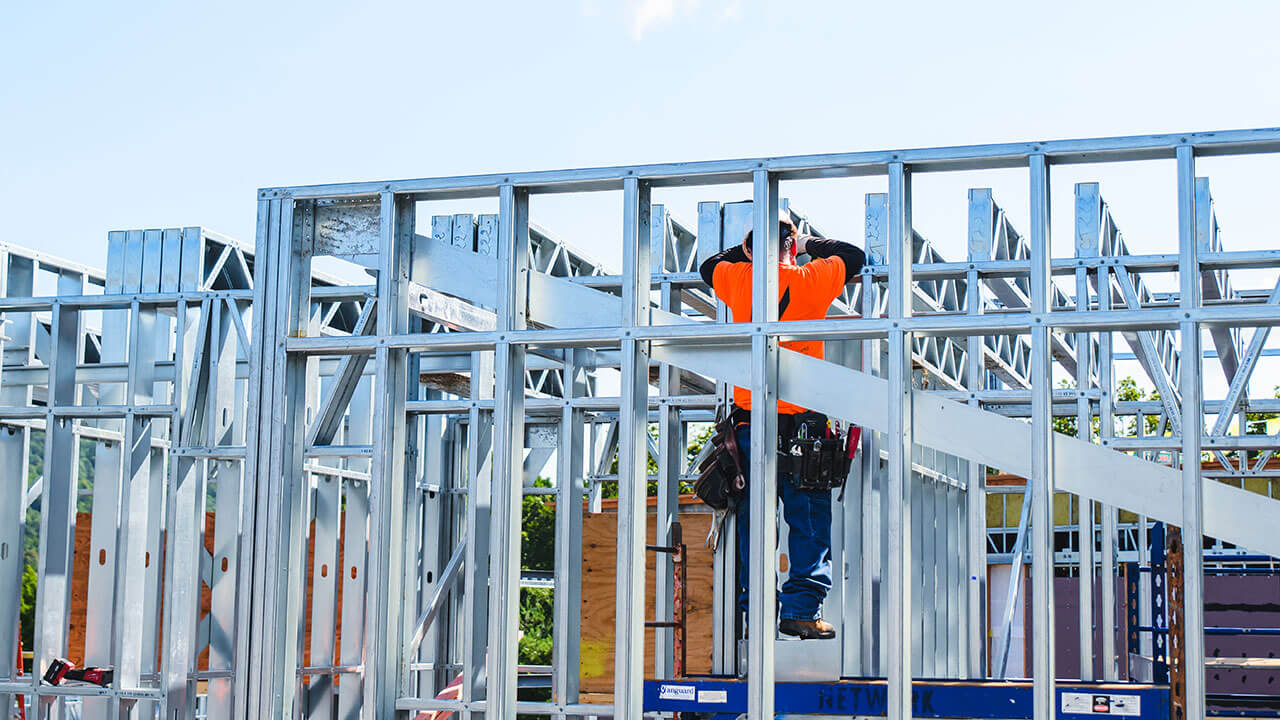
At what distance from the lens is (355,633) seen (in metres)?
13.2

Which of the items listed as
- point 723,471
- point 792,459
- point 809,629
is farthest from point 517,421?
point 809,629

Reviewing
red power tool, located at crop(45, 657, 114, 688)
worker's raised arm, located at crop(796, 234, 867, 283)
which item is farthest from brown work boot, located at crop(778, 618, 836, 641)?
red power tool, located at crop(45, 657, 114, 688)

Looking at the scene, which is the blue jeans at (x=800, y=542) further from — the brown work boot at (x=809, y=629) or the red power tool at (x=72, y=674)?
the red power tool at (x=72, y=674)

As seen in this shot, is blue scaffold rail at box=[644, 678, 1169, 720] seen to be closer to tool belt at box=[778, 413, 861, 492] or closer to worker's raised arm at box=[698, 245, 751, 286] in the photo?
tool belt at box=[778, 413, 861, 492]

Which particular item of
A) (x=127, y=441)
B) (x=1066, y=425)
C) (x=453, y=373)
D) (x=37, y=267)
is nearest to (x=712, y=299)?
(x=453, y=373)

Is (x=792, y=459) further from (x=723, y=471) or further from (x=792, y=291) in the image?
(x=792, y=291)

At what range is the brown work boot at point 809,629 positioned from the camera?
7.11 metres

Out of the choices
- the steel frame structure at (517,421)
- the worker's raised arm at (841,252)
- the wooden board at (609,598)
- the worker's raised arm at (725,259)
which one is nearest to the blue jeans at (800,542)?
the steel frame structure at (517,421)

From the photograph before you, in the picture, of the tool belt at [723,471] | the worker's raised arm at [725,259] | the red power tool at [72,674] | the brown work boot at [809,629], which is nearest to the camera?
the brown work boot at [809,629]

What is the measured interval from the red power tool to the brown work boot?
6124mm

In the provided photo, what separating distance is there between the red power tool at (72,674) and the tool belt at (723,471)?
5.89 m

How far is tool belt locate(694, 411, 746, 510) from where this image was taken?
23.7 feet

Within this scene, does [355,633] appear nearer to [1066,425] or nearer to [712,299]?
[712,299]

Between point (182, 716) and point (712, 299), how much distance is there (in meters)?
5.33
